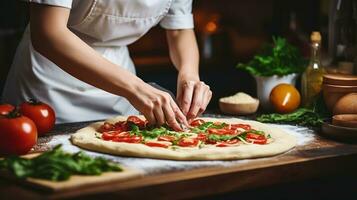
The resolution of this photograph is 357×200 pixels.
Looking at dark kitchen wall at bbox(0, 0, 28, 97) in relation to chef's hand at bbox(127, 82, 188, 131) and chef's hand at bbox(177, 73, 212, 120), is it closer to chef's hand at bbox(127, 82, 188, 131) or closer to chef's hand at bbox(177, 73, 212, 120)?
chef's hand at bbox(177, 73, 212, 120)

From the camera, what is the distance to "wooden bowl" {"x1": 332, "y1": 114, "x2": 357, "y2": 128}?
2342mm

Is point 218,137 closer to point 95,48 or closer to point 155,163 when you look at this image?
point 155,163

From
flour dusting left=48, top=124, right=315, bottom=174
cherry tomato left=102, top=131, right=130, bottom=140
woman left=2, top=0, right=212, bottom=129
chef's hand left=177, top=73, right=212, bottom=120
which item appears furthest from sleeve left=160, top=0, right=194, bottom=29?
flour dusting left=48, top=124, right=315, bottom=174

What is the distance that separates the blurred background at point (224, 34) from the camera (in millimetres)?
4281

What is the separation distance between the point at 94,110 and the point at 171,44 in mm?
483

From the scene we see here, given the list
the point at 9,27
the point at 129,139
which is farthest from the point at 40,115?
the point at 9,27

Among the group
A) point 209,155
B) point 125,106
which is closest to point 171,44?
point 125,106

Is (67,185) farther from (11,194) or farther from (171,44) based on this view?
(171,44)

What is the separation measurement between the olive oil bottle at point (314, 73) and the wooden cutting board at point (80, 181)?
1259 mm

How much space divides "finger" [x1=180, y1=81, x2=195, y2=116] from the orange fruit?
0.47 meters

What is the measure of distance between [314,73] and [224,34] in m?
2.14

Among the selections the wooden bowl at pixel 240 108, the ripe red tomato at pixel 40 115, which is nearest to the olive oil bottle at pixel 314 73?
the wooden bowl at pixel 240 108

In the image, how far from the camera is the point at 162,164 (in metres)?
2.00

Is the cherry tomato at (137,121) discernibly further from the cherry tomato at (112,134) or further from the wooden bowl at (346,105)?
the wooden bowl at (346,105)
